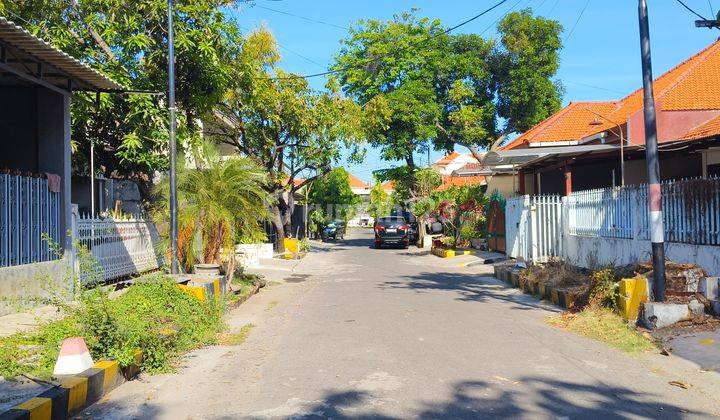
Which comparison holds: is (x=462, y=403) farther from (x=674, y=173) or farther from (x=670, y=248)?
(x=674, y=173)

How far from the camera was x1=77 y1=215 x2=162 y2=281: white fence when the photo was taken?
1205 cm

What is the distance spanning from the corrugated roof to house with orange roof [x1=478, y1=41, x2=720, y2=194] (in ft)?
35.7

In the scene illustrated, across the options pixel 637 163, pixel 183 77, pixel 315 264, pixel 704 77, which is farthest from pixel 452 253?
pixel 183 77

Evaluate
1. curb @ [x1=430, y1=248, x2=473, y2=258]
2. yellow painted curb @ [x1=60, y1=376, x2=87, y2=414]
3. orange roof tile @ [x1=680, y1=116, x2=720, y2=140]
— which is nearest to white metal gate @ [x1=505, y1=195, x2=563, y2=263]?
orange roof tile @ [x1=680, y1=116, x2=720, y2=140]

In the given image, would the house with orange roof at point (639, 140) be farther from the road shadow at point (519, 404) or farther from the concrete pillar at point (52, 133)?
the concrete pillar at point (52, 133)

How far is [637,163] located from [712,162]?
4182 mm

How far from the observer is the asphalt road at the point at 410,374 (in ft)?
18.2

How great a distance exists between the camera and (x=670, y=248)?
11000 mm

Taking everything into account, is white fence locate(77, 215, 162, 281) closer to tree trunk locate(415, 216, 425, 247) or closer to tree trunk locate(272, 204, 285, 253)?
tree trunk locate(272, 204, 285, 253)

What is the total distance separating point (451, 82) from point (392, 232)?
29.8 ft

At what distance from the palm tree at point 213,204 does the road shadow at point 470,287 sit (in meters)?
4.30

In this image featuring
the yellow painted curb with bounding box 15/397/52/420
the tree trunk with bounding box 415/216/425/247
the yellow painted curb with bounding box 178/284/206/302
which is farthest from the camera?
the tree trunk with bounding box 415/216/425/247

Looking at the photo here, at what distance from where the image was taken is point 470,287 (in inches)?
625

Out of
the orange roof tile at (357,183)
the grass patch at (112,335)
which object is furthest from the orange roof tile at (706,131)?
the orange roof tile at (357,183)
